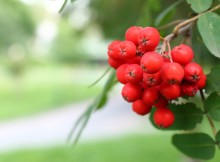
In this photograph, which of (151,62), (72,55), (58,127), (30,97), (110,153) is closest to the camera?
(151,62)

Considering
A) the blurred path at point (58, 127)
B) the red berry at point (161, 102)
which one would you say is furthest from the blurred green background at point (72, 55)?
the blurred path at point (58, 127)

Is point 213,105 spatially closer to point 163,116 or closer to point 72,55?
point 163,116

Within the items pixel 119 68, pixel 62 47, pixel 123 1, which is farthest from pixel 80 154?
pixel 62 47

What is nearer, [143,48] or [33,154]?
[143,48]

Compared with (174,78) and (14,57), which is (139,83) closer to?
(174,78)

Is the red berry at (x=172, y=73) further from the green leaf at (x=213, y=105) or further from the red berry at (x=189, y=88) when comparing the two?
the green leaf at (x=213, y=105)

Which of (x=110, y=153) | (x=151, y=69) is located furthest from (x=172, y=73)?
(x=110, y=153)
